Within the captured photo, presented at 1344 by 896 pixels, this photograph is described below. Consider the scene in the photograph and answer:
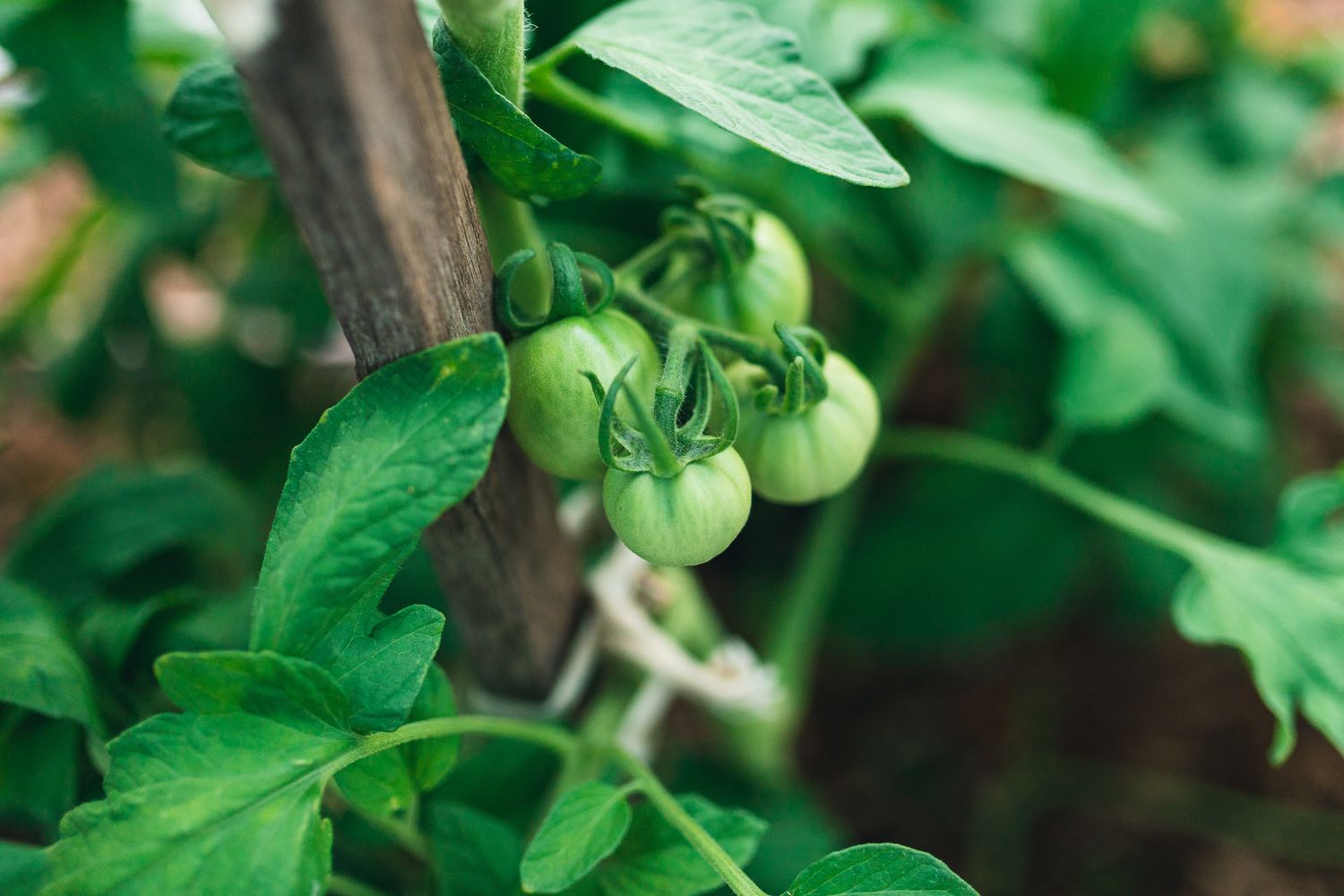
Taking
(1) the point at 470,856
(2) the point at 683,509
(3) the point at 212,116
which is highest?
(3) the point at 212,116

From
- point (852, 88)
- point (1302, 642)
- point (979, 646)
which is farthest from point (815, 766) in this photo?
point (852, 88)

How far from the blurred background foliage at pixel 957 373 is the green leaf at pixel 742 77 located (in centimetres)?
15

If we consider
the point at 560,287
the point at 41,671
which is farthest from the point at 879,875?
the point at 41,671

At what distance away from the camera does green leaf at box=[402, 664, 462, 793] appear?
50 centimetres

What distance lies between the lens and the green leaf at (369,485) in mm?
411

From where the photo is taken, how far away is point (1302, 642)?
62 cm

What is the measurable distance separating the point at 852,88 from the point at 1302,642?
21.5 inches

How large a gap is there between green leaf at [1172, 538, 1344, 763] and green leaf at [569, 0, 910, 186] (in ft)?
1.29

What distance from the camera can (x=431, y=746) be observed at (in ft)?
1.64

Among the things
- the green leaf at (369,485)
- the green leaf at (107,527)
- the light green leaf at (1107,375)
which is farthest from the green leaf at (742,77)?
the green leaf at (107,527)

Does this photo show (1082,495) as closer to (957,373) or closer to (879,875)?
(879,875)

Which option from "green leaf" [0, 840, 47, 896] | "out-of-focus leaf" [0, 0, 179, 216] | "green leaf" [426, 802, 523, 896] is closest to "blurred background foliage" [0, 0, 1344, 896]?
"out-of-focus leaf" [0, 0, 179, 216]

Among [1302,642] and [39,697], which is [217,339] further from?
[1302,642]

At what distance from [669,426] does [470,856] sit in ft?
0.90
